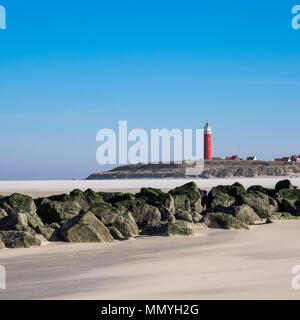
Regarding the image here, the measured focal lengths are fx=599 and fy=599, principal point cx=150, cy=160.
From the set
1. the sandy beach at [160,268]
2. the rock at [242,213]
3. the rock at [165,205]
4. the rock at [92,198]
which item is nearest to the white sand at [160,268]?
the sandy beach at [160,268]

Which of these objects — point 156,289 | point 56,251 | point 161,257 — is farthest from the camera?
point 56,251

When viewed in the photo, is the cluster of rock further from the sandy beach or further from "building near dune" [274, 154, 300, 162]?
"building near dune" [274, 154, 300, 162]

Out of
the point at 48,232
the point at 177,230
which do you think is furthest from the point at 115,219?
the point at 48,232

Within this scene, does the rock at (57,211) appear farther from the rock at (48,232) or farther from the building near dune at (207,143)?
the building near dune at (207,143)

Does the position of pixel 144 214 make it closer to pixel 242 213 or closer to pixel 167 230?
pixel 167 230

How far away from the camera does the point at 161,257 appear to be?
849 cm

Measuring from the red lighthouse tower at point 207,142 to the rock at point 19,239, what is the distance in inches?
3085

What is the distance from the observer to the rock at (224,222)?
12125 mm

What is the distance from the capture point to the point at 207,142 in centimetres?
8900
